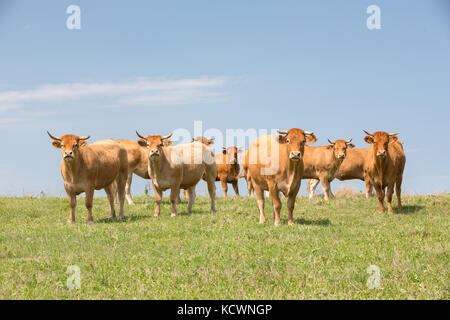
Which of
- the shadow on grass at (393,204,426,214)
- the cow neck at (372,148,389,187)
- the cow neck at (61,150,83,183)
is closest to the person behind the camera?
the cow neck at (61,150,83,183)

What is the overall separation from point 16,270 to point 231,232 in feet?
17.4

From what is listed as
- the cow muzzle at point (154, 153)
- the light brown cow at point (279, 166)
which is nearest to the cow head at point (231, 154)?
the cow muzzle at point (154, 153)

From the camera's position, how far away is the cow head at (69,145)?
15039 mm

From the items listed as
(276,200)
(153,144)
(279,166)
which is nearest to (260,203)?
(276,200)

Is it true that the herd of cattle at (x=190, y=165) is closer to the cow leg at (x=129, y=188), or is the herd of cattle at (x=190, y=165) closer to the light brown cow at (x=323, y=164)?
the cow leg at (x=129, y=188)

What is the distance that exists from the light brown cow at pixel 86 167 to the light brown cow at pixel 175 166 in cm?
120

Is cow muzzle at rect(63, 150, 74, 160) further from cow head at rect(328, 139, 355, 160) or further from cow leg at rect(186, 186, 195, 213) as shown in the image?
cow head at rect(328, 139, 355, 160)

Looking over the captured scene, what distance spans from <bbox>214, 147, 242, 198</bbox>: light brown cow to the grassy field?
13207 millimetres

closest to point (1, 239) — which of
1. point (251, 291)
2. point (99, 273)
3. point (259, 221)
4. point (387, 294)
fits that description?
point (99, 273)

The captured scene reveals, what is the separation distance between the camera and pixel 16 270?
384 inches

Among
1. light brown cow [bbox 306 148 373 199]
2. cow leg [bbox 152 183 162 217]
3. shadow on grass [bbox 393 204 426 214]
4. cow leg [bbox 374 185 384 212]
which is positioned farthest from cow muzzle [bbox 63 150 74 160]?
light brown cow [bbox 306 148 373 199]

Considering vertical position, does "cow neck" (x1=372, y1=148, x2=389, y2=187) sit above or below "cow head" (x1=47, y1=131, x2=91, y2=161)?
below

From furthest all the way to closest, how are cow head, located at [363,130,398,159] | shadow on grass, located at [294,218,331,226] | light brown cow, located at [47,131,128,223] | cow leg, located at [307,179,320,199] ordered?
cow leg, located at [307,179,320,199]
cow head, located at [363,130,398,159]
light brown cow, located at [47,131,128,223]
shadow on grass, located at [294,218,331,226]

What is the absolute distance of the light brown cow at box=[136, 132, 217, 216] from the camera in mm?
17188
